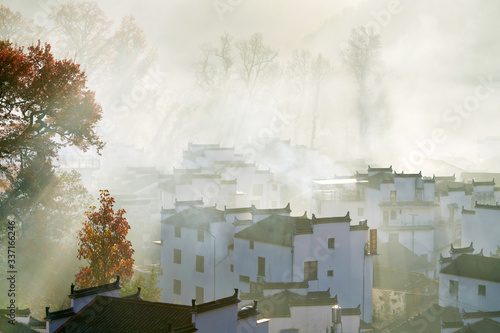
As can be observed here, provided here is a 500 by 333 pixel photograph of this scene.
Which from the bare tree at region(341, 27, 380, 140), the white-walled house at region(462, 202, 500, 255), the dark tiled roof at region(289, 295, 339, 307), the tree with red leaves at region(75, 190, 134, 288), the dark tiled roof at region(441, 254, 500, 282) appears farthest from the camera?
the bare tree at region(341, 27, 380, 140)

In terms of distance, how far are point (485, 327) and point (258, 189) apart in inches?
1078

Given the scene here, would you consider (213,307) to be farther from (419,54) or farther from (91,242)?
(419,54)

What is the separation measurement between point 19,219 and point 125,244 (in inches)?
215

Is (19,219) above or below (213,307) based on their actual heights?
above

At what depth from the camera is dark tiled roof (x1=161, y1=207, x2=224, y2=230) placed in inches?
1487

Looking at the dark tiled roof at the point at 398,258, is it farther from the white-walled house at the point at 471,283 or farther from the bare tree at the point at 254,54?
the bare tree at the point at 254,54

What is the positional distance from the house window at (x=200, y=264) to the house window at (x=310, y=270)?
22.6 feet

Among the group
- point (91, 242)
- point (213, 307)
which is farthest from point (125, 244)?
point (213, 307)

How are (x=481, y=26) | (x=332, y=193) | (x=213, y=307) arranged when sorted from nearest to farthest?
1. (x=213, y=307)
2. (x=332, y=193)
3. (x=481, y=26)

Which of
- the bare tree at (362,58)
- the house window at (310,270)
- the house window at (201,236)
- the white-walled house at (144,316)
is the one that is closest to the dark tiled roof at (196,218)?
the house window at (201,236)

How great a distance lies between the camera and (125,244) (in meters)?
27.5

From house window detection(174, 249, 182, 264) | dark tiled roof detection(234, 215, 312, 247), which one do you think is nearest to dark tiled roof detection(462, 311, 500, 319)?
dark tiled roof detection(234, 215, 312, 247)

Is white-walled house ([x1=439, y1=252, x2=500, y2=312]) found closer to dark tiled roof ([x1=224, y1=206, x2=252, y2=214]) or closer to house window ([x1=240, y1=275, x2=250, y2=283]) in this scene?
house window ([x1=240, y1=275, x2=250, y2=283])

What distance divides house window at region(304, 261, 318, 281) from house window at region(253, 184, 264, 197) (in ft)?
67.4
